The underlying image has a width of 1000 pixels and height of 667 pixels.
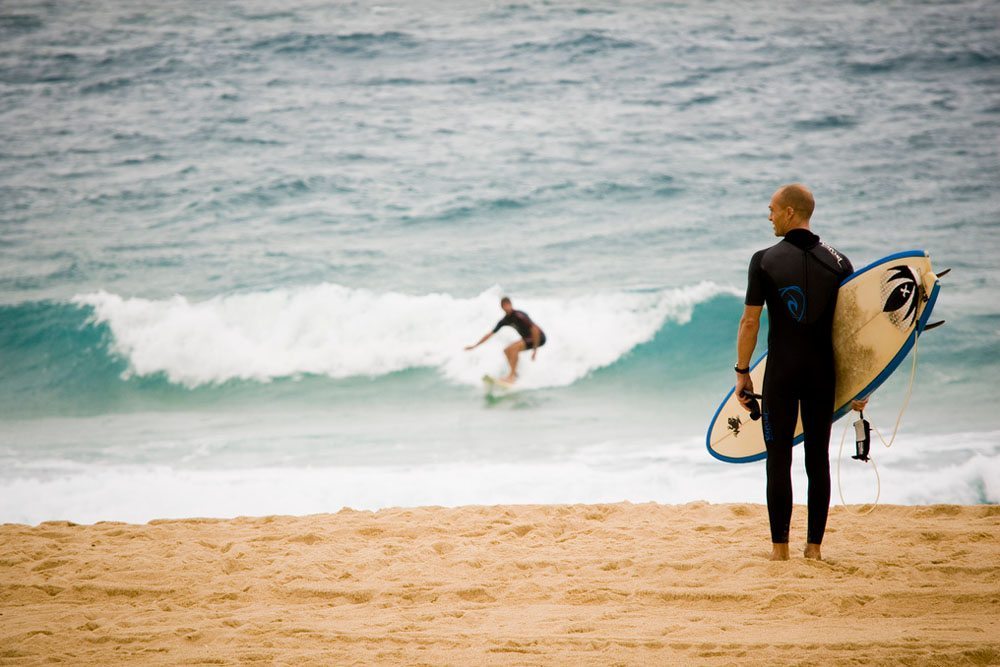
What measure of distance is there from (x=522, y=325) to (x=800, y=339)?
581 centimetres

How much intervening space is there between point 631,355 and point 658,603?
257 inches

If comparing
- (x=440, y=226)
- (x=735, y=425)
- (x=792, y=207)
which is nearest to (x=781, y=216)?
(x=792, y=207)

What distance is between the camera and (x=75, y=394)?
30.0ft

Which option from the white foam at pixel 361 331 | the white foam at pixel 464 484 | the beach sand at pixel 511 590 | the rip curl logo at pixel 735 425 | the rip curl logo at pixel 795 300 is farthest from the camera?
the white foam at pixel 361 331

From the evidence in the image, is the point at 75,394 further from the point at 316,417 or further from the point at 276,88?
the point at 276,88

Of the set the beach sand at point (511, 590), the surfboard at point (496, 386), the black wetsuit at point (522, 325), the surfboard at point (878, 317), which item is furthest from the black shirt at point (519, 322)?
the surfboard at point (878, 317)

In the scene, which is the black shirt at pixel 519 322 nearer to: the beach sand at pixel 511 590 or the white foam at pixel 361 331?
the white foam at pixel 361 331

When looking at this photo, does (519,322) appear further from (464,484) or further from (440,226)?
(440,226)

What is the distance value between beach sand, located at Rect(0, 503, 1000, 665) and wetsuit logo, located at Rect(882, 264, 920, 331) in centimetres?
93

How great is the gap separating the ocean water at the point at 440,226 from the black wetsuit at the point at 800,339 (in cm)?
246

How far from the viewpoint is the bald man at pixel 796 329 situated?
287 centimetres

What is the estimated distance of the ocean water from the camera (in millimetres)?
6930

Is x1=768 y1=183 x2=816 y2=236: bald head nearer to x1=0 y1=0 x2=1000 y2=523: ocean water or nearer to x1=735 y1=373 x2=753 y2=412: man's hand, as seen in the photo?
x1=735 y1=373 x2=753 y2=412: man's hand

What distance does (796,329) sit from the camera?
9.52 ft
